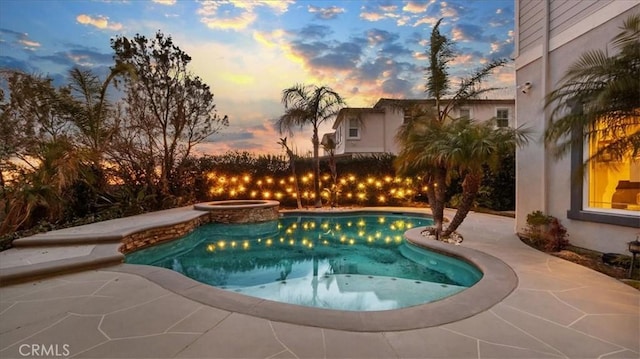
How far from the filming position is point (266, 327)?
2.89 meters

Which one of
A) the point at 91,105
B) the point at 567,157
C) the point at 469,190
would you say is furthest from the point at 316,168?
the point at 567,157

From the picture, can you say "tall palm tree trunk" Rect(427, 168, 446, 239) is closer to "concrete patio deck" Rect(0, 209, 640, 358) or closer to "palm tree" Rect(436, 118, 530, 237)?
"palm tree" Rect(436, 118, 530, 237)

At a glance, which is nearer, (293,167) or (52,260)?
(52,260)

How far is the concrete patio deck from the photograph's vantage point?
2.50 meters

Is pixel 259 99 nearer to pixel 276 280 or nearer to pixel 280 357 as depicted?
pixel 276 280

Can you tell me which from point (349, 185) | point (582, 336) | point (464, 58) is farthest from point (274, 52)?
point (582, 336)

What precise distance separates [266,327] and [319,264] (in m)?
3.71

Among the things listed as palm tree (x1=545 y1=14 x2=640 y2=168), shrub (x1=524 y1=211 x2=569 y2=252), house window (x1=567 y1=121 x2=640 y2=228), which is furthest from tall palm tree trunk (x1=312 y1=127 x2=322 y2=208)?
palm tree (x1=545 y1=14 x2=640 y2=168)

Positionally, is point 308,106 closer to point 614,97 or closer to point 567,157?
point 567,157

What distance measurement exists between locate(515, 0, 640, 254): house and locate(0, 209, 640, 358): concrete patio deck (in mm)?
1794

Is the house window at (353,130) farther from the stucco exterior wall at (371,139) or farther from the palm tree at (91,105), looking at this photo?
the palm tree at (91,105)

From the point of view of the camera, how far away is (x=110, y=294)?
12.5 ft

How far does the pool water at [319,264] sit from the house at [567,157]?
99.1 inches

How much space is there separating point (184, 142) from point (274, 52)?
18.4ft
